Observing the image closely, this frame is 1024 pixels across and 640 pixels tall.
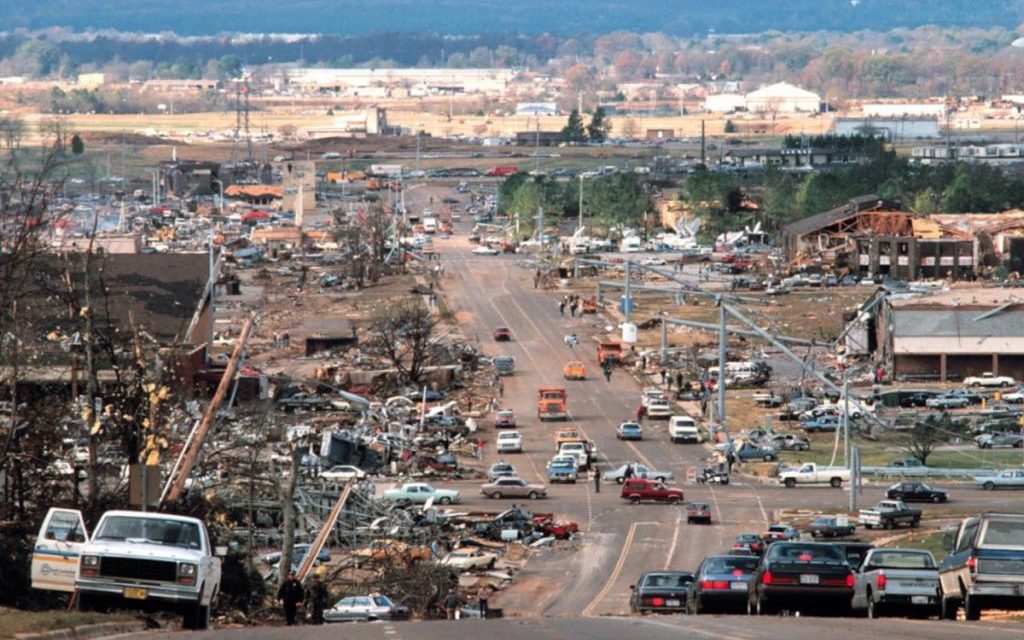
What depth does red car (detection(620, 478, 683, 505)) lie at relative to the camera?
40.1 m

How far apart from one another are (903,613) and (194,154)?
473 ft

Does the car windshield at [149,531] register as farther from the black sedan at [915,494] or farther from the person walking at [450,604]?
the black sedan at [915,494]

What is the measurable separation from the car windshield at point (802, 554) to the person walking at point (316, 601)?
14.6 feet

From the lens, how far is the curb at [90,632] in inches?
717

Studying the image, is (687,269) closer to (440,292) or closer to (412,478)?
(440,292)

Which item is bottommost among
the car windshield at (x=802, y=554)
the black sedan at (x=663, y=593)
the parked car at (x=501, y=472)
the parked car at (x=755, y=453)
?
the parked car at (x=755, y=453)

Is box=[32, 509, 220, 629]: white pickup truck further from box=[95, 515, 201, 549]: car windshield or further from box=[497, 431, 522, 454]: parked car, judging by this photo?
box=[497, 431, 522, 454]: parked car

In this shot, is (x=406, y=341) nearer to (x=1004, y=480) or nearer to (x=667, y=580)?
(x=1004, y=480)

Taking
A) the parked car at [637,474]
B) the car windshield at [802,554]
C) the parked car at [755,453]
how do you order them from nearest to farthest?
the car windshield at [802,554] → the parked car at [637,474] → the parked car at [755,453]

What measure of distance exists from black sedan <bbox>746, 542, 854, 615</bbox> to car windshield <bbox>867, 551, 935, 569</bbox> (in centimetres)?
39

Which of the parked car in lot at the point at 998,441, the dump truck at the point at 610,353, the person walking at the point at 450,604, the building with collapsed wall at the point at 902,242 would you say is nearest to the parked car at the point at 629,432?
the parked car in lot at the point at 998,441

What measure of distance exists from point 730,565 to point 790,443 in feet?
79.1

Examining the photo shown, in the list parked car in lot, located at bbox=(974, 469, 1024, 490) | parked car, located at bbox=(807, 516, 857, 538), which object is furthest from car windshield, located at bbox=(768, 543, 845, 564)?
parked car in lot, located at bbox=(974, 469, 1024, 490)

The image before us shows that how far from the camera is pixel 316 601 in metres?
23.4
